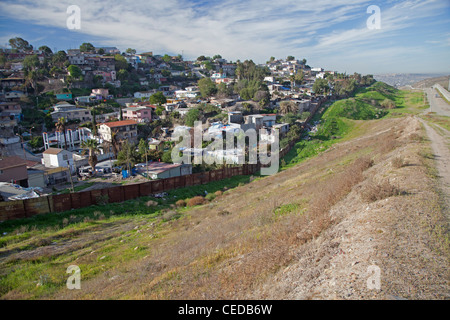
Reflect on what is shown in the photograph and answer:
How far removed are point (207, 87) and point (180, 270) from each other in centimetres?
5993

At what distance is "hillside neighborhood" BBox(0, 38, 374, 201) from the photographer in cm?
2716

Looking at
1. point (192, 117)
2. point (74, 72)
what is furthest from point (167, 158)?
point (74, 72)

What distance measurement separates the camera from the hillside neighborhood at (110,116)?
89.1 ft

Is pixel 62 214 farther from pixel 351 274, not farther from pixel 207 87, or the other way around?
pixel 207 87

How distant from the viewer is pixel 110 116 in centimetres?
5275

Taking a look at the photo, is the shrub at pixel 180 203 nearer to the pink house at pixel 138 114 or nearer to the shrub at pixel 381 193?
the shrub at pixel 381 193

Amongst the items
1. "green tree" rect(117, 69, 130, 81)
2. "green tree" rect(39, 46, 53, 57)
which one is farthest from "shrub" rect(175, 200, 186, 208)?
"green tree" rect(39, 46, 53, 57)

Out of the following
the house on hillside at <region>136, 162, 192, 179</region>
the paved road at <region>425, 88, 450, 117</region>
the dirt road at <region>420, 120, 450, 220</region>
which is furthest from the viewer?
the paved road at <region>425, 88, 450, 117</region>

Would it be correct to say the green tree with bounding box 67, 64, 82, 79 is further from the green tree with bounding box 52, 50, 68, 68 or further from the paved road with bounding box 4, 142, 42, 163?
the paved road with bounding box 4, 142, 42, 163

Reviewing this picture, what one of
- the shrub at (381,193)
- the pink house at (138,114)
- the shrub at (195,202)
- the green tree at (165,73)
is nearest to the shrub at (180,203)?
the shrub at (195,202)

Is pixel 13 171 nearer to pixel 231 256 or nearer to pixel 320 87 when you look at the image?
pixel 231 256

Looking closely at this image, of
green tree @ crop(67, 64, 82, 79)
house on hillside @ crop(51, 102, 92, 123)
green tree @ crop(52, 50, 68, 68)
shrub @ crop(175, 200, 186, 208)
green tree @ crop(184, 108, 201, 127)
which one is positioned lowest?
shrub @ crop(175, 200, 186, 208)
